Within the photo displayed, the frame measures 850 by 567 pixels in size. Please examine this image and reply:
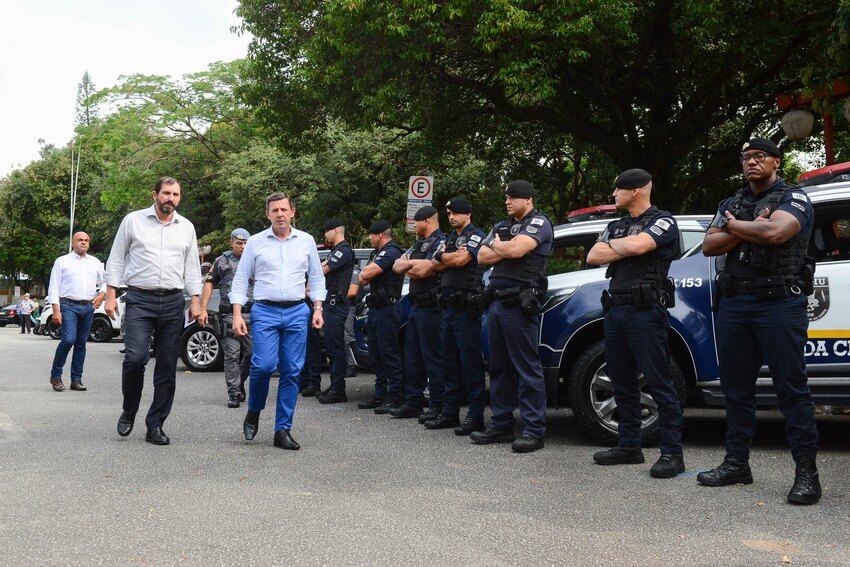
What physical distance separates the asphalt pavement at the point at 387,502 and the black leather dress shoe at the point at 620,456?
99mm

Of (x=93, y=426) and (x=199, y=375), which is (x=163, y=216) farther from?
(x=199, y=375)

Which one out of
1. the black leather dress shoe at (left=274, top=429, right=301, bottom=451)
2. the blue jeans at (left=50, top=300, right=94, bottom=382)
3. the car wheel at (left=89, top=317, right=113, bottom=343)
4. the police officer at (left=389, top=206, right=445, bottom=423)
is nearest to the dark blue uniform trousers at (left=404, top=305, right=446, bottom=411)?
the police officer at (left=389, top=206, right=445, bottom=423)

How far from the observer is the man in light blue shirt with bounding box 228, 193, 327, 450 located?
703cm

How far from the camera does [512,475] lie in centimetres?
600

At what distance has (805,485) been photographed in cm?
514

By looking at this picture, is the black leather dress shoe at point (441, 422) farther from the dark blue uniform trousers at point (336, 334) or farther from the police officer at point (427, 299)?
the dark blue uniform trousers at point (336, 334)

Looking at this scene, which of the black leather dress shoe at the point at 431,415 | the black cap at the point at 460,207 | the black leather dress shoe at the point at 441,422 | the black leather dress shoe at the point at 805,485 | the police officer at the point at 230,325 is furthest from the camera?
the police officer at the point at 230,325

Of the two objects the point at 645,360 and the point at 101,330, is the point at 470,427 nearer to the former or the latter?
the point at 645,360

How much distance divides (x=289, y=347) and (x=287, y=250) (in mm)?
752

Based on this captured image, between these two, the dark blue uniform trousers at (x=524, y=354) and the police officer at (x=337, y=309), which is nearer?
the dark blue uniform trousers at (x=524, y=354)

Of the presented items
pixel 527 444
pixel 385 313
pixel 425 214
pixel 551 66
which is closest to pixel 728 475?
pixel 527 444

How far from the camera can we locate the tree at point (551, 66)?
1452 cm

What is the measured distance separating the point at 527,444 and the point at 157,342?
3.02 metres

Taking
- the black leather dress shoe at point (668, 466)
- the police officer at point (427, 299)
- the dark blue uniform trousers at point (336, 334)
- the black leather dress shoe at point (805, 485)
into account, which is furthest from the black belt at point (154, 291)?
the black leather dress shoe at point (805, 485)
